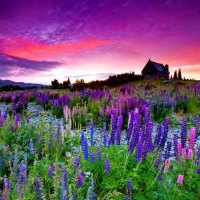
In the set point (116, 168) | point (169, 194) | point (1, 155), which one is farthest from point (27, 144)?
point (169, 194)

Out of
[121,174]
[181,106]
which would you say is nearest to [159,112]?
[181,106]

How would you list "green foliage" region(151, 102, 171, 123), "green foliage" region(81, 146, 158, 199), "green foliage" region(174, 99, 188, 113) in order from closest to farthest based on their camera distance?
"green foliage" region(81, 146, 158, 199)
"green foliage" region(151, 102, 171, 123)
"green foliage" region(174, 99, 188, 113)

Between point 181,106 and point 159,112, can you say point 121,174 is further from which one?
point 181,106

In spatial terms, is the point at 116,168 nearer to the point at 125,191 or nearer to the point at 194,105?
the point at 125,191

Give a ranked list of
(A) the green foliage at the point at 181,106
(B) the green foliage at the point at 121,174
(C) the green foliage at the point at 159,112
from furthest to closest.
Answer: (A) the green foliage at the point at 181,106
(C) the green foliage at the point at 159,112
(B) the green foliage at the point at 121,174

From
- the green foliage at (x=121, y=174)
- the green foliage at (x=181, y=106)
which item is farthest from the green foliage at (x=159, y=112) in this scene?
the green foliage at (x=121, y=174)

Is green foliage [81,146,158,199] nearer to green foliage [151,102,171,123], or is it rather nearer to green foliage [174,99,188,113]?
green foliage [151,102,171,123]

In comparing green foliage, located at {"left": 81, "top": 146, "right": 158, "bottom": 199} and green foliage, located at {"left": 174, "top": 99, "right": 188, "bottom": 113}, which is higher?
green foliage, located at {"left": 174, "top": 99, "right": 188, "bottom": 113}

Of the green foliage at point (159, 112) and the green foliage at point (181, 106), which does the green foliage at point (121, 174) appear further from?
the green foliage at point (181, 106)

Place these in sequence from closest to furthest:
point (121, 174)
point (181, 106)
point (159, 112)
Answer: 1. point (121, 174)
2. point (159, 112)
3. point (181, 106)

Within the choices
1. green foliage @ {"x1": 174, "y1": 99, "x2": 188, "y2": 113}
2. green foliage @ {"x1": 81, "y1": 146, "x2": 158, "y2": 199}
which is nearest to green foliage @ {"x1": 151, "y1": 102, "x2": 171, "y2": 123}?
green foliage @ {"x1": 174, "y1": 99, "x2": 188, "y2": 113}

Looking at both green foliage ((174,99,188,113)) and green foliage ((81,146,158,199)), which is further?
green foliage ((174,99,188,113))

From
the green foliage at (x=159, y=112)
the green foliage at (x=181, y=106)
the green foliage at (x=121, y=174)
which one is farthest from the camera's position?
the green foliage at (x=181, y=106)

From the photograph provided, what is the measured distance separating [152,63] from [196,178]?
1543 inches
